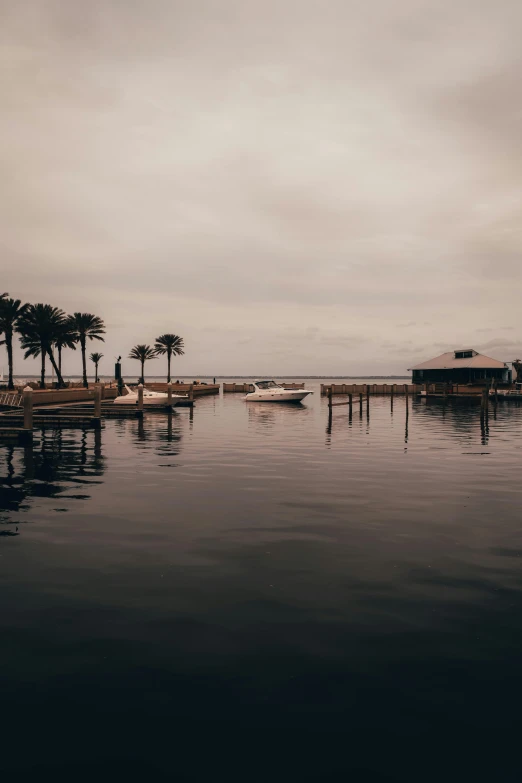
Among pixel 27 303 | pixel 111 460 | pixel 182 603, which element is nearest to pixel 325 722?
pixel 182 603

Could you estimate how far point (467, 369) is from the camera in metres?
87.5

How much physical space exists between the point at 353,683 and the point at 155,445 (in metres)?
25.2

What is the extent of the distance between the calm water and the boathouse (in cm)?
7346

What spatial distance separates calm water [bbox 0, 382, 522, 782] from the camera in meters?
5.26

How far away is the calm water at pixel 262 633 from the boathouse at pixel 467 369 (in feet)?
241

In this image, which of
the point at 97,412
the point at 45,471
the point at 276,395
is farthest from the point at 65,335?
the point at 45,471

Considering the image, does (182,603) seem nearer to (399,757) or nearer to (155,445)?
(399,757)

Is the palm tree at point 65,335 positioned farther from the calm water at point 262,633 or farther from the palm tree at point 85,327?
the calm water at point 262,633

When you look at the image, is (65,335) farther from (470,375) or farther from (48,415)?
(470,375)

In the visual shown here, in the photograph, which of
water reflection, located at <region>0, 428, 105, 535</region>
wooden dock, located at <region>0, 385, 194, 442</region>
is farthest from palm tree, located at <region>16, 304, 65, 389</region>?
water reflection, located at <region>0, 428, 105, 535</region>

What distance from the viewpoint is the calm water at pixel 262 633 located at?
17.3ft

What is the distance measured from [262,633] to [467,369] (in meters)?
86.5

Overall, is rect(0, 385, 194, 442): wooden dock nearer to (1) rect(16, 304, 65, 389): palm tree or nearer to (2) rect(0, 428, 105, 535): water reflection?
(2) rect(0, 428, 105, 535): water reflection

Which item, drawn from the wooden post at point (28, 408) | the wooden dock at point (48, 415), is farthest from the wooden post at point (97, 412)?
the wooden post at point (28, 408)
